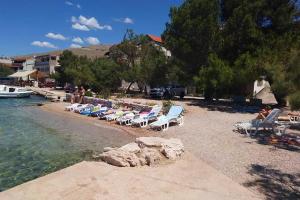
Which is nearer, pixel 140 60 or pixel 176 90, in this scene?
pixel 176 90

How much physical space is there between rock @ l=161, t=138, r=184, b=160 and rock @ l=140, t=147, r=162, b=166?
0.25 meters

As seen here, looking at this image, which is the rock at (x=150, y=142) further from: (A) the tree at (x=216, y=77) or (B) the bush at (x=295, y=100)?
(A) the tree at (x=216, y=77)

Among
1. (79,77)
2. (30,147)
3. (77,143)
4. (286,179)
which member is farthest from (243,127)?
(79,77)

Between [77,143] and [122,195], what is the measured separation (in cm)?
832

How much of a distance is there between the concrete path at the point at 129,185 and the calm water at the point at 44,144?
2.18m

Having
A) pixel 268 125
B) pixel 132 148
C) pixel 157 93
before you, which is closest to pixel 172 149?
pixel 132 148

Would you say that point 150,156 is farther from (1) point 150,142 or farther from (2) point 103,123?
(2) point 103,123

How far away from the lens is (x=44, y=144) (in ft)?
49.8

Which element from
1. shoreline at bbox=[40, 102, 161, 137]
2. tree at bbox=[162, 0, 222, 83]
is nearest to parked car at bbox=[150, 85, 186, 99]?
tree at bbox=[162, 0, 222, 83]

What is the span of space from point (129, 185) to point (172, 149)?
3103 millimetres

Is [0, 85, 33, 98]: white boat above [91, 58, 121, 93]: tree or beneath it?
beneath

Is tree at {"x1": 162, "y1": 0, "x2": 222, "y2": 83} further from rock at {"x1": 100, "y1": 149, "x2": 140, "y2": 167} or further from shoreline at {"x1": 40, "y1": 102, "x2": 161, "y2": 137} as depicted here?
rock at {"x1": 100, "y1": 149, "x2": 140, "y2": 167}

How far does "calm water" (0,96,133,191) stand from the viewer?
36.3ft

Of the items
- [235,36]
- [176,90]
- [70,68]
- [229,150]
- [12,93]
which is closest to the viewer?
[229,150]
